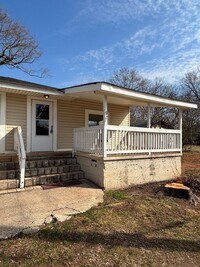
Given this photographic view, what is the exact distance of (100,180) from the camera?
6398mm

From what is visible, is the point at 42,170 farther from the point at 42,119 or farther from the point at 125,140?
the point at 125,140

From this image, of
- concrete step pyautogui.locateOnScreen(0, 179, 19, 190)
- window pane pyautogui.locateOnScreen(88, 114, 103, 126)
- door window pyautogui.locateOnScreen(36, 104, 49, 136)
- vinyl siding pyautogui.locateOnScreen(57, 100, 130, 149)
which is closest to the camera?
concrete step pyautogui.locateOnScreen(0, 179, 19, 190)

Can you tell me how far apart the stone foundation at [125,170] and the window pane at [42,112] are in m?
1.97

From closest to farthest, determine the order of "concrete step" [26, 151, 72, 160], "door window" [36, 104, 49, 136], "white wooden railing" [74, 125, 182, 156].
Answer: "white wooden railing" [74, 125, 182, 156]
"concrete step" [26, 151, 72, 160]
"door window" [36, 104, 49, 136]

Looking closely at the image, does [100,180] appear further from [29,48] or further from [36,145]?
[29,48]

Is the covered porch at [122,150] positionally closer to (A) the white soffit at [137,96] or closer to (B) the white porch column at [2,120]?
(A) the white soffit at [137,96]

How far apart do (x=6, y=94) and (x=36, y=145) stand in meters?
2.00

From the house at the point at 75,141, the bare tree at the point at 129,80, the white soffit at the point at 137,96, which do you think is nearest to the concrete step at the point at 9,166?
the house at the point at 75,141

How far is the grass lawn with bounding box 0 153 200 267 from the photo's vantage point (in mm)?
2971

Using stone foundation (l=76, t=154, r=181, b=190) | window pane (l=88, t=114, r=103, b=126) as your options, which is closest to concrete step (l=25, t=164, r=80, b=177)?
stone foundation (l=76, t=154, r=181, b=190)

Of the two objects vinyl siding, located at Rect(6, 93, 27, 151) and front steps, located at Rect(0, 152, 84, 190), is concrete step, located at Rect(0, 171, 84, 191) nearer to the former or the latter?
front steps, located at Rect(0, 152, 84, 190)

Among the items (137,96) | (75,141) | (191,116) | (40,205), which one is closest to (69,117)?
(75,141)

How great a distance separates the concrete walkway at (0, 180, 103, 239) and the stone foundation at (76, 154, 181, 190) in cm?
45

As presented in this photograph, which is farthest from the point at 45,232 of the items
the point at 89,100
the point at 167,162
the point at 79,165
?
the point at 89,100
